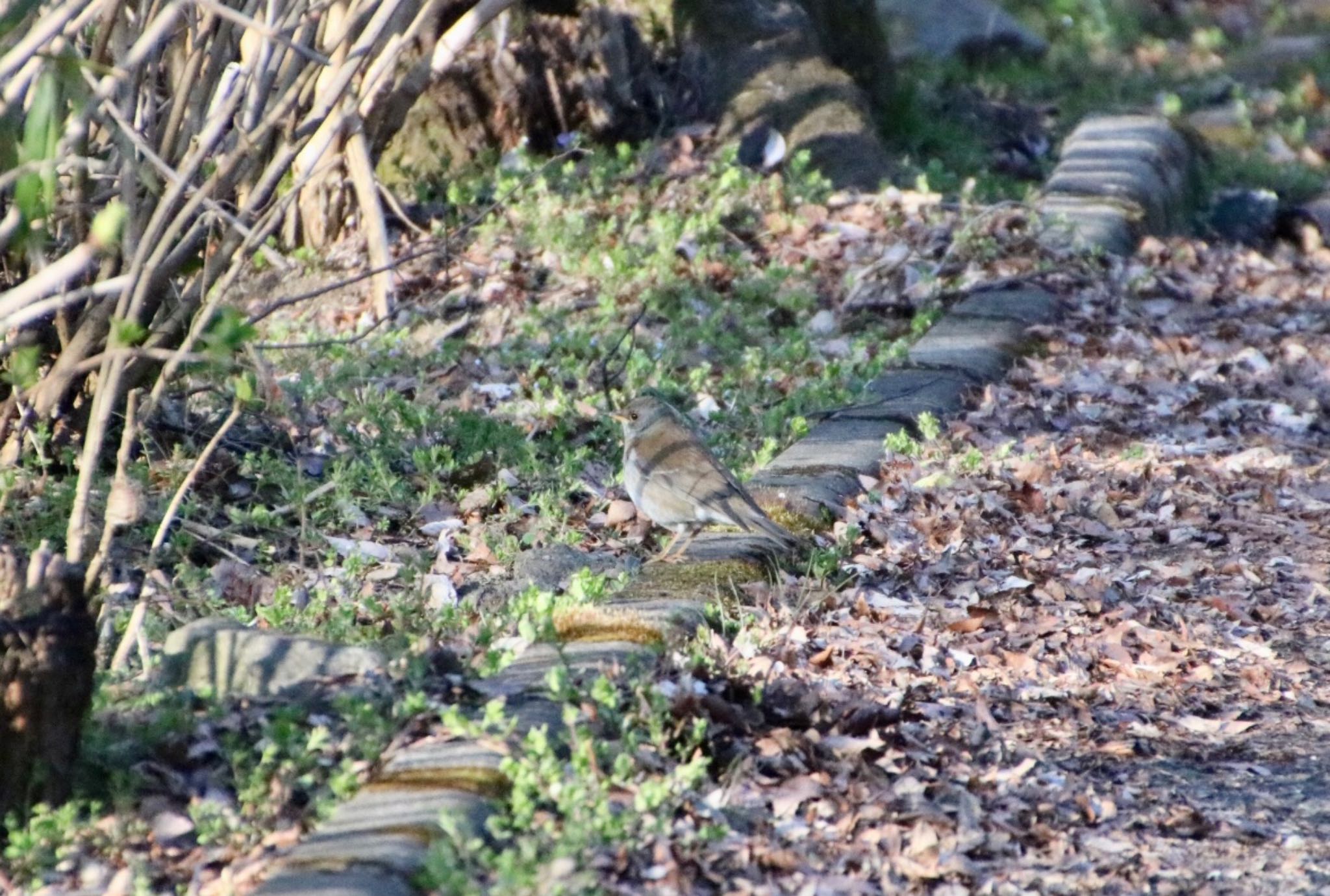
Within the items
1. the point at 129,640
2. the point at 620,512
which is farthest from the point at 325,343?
the point at 620,512

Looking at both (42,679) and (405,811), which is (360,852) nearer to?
(405,811)

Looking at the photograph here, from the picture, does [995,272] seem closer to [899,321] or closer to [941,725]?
[899,321]

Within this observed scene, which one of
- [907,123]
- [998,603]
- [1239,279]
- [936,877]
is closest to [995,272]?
[1239,279]

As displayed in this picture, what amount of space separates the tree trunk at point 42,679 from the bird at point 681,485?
2258mm

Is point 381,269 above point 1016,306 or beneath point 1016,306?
above

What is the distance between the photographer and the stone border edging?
343 centimetres

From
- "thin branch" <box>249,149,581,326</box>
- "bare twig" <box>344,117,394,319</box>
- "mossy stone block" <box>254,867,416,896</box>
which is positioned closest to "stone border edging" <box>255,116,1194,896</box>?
"mossy stone block" <box>254,867,416,896</box>

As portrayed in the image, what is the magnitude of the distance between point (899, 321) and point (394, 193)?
297cm

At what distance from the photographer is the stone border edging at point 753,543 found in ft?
11.3

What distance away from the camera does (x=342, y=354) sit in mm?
7602

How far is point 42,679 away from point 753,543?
260cm

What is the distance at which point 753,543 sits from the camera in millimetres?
5648

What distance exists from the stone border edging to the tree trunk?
1.88 ft

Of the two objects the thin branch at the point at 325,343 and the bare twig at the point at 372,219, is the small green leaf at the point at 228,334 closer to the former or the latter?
the thin branch at the point at 325,343
